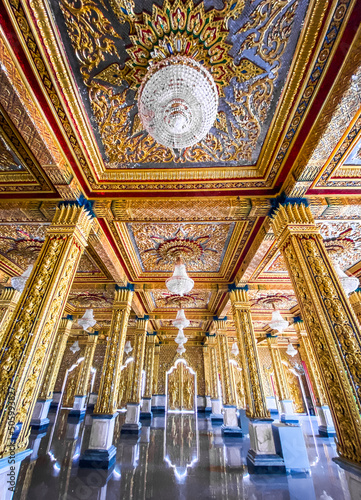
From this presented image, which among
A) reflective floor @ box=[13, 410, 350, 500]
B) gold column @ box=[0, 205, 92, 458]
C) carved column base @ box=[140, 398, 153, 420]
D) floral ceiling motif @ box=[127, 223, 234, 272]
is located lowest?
reflective floor @ box=[13, 410, 350, 500]

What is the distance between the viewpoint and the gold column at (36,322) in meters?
A: 2.67

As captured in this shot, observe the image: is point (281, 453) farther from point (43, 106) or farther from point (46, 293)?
point (43, 106)

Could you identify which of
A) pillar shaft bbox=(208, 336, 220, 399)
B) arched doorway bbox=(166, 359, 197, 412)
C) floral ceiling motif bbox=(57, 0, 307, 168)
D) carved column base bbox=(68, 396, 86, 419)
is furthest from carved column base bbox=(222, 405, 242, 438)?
floral ceiling motif bbox=(57, 0, 307, 168)

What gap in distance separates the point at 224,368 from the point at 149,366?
16.4 ft

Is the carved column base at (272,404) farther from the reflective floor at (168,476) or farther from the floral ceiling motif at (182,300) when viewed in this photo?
the floral ceiling motif at (182,300)

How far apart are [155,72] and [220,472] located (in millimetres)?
6856

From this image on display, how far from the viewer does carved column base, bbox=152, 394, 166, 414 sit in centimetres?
1516

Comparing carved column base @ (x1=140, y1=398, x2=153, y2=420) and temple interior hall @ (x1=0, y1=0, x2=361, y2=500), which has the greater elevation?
temple interior hall @ (x1=0, y1=0, x2=361, y2=500)

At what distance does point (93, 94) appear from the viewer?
2.89 meters

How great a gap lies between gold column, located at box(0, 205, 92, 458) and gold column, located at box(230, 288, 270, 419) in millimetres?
4874

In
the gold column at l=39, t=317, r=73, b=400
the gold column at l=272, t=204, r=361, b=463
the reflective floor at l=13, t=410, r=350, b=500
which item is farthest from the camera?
the gold column at l=39, t=317, r=73, b=400

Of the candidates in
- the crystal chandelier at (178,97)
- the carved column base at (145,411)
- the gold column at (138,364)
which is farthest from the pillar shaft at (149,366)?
the crystal chandelier at (178,97)

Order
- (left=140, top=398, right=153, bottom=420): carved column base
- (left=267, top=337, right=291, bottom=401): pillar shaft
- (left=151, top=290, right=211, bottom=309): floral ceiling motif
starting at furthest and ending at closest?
(left=140, top=398, right=153, bottom=420): carved column base, (left=267, top=337, right=291, bottom=401): pillar shaft, (left=151, top=290, right=211, bottom=309): floral ceiling motif

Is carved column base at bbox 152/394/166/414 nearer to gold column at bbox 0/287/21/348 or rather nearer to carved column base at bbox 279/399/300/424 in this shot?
carved column base at bbox 279/399/300/424
